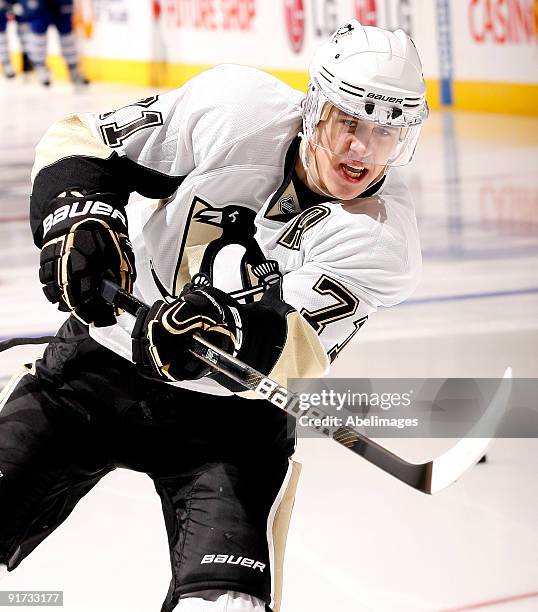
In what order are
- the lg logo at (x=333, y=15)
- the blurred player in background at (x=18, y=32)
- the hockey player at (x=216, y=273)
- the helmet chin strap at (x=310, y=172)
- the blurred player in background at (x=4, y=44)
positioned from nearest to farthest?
the hockey player at (x=216, y=273)
the helmet chin strap at (x=310, y=172)
the lg logo at (x=333, y=15)
the blurred player in background at (x=18, y=32)
the blurred player in background at (x=4, y=44)

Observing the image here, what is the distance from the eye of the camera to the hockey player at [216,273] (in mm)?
1922

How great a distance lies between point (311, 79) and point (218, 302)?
465mm

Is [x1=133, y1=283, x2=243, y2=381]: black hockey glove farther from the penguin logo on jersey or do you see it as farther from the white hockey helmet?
the white hockey helmet

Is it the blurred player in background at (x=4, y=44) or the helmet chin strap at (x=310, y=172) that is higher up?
the helmet chin strap at (x=310, y=172)

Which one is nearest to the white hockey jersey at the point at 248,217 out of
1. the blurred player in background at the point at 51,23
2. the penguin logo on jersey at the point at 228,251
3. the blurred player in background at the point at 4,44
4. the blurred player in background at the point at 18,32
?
the penguin logo on jersey at the point at 228,251

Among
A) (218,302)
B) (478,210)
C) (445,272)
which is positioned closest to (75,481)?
(218,302)

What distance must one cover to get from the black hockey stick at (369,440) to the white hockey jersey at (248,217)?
0.08 metres

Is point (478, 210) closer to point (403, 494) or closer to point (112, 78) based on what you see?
point (403, 494)

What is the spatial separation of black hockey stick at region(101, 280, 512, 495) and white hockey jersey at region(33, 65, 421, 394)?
76mm

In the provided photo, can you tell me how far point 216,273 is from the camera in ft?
6.77

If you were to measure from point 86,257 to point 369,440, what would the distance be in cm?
52

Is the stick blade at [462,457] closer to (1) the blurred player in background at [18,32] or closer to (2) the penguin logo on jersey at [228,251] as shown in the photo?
(2) the penguin logo on jersey at [228,251]

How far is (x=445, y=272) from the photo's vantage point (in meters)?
4.94

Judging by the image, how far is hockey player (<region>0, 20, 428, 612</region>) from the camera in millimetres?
1922
